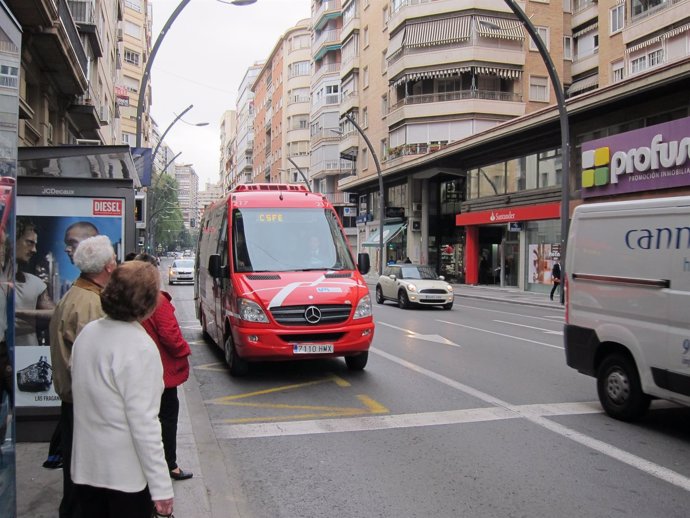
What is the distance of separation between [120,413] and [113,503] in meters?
0.38

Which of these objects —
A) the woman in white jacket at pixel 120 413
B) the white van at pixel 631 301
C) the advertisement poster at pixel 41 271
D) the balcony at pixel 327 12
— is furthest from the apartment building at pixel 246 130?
the woman in white jacket at pixel 120 413

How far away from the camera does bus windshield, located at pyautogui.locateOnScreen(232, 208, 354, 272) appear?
9016mm

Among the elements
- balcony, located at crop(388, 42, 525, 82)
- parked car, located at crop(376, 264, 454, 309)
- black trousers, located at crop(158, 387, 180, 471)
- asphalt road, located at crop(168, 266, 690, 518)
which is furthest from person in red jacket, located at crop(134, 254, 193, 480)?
balcony, located at crop(388, 42, 525, 82)

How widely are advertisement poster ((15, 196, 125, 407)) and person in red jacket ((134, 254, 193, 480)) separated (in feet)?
3.57

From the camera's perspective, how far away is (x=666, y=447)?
568cm

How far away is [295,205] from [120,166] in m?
3.88

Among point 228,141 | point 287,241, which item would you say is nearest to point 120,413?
point 287,241

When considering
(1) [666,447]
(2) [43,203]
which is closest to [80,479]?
(2) [43,203]

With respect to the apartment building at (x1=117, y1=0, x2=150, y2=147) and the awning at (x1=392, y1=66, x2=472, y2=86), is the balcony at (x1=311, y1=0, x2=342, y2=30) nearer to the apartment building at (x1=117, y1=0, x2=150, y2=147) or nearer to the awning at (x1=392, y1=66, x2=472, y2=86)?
the apartment building at (x1=117, y1=0, x2=150, y2=147)

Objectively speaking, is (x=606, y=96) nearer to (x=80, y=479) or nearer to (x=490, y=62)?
(x=490, y=62)

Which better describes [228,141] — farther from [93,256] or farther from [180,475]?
[93,256]

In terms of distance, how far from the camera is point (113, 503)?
258 cm

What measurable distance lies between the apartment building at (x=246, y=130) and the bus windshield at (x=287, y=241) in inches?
3860

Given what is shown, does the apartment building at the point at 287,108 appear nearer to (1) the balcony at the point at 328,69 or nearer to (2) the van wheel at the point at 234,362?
(1) the balcony at the point at 328,69
